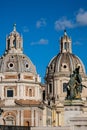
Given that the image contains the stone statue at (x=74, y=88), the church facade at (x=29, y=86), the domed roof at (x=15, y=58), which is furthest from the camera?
the domed roof at (x=15, y=58)

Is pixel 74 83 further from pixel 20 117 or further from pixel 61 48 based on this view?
pixel 61 48

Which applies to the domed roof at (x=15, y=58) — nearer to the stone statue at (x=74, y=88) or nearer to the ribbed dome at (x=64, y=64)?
the ribbed dome at (x=64, y=64)

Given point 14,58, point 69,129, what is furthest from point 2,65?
point 69,129

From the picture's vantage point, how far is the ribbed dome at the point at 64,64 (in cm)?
10119

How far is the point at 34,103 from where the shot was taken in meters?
87.1

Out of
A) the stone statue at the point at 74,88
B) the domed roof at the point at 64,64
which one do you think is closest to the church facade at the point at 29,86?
the domed roof at the point at 64,64

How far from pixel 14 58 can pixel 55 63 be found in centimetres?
1243

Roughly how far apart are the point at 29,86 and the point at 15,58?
702 cm

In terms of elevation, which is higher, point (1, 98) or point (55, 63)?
point (55, 63)

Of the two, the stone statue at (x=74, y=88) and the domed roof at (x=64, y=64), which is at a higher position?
the domed roof at (x=64, y=64)

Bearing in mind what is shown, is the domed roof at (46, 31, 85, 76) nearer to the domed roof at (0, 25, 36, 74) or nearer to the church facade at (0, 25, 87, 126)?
the church facade at (0, 25, 87, 126)

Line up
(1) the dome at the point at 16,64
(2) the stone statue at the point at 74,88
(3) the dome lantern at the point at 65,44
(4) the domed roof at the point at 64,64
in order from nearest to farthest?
1. (2) the stone statue at the point at 74,88
2. (1) the dome at the point at 16,64
3. (4) the domed roof at the point at 64,64
4. (3) the dome lantern at the point at 65,44

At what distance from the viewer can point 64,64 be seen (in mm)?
101188

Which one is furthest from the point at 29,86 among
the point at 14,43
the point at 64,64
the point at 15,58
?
the point at 64,64
